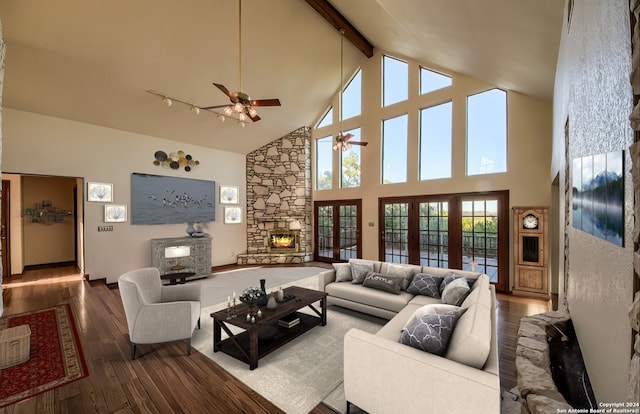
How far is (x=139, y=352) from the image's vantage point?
295 centimetres

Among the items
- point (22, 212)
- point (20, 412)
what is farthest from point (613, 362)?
point (22, 212)

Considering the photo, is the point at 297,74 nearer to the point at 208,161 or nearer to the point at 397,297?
the point at 208,161

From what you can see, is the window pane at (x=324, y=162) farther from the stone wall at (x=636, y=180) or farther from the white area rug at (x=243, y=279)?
the stone wall at (x=636, y=180)

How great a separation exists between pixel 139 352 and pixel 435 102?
7.22 m

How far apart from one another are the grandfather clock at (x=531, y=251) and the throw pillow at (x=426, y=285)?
2.35 m

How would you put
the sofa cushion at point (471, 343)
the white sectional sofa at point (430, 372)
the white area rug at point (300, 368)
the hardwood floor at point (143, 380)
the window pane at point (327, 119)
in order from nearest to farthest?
the white sectional sofa at point (430, 372)
the sofa cushion at point (471, 343)
the hardwood floor at point (143, 380)
the white area rug at point (300, 368)
the window pane at point (327, 119)

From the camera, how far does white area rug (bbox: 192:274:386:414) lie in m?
2.31

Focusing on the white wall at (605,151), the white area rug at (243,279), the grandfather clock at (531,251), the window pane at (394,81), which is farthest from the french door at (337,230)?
the white wall at (605,151)

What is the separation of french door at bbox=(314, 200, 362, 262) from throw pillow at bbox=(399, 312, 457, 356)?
540 cm

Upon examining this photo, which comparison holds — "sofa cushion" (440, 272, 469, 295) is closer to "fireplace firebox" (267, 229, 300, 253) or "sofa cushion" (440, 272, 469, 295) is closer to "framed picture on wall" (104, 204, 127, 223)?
"fireplace firebox" (267, 229, 300, 253)

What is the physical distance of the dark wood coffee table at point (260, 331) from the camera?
275 cm

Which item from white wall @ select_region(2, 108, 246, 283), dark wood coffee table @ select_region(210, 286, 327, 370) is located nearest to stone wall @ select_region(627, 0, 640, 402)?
dark wood coffee table @ select_region(210, 286, 327, 370)

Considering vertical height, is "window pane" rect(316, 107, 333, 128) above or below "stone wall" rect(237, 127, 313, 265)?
above

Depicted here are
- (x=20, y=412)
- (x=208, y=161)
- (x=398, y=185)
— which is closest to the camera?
(x=20, y=412)
